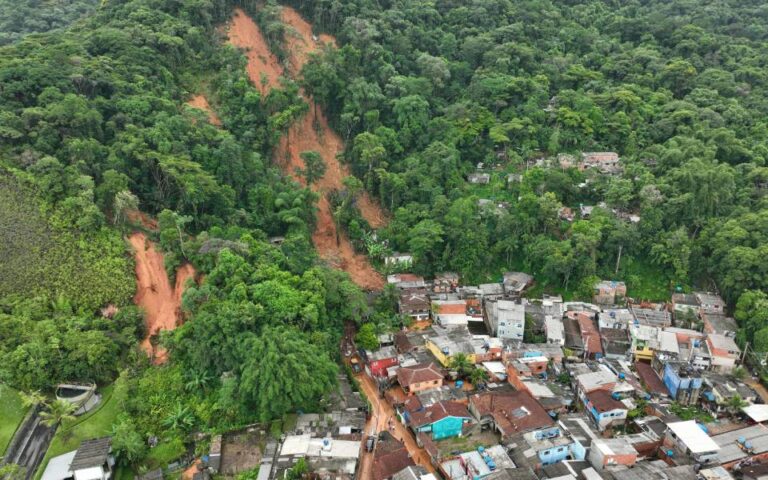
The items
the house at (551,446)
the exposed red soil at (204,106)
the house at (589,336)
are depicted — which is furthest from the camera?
the exposed red soil at (204,106)

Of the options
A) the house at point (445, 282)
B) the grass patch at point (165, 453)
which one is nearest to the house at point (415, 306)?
the house at point (445, 282)

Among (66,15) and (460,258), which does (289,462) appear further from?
(66,15)

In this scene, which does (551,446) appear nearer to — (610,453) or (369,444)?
(610,453)

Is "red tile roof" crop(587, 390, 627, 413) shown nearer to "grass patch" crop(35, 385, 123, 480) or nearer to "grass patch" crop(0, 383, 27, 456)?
"grass patch" crop(35, 385, 123, 480)

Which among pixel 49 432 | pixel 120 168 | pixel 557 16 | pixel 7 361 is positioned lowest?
pixel 49 432

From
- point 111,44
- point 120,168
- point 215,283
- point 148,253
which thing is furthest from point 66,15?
point 215,283

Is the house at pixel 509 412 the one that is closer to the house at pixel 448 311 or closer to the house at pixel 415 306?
the house at pixel 448 311

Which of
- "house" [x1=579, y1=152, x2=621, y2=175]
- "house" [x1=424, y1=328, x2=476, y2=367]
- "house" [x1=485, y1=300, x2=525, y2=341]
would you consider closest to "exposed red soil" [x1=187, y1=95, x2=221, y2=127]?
"house" [x1=424, y1=328, x2=476, y2=367]
